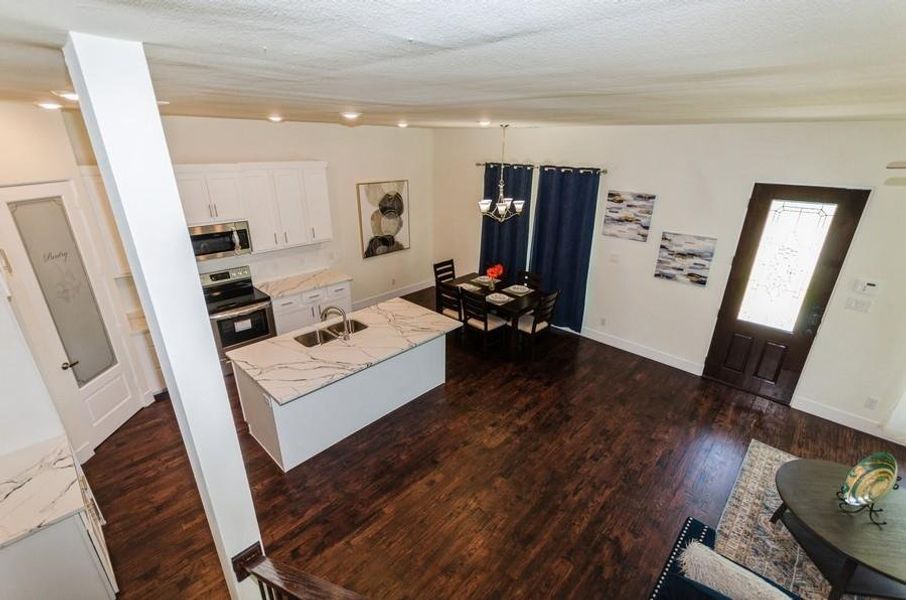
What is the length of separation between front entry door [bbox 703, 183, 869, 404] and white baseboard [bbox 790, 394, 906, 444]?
14 cm

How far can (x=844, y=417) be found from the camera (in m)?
4.21

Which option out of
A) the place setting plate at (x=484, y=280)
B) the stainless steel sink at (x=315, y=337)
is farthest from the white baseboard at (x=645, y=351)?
the stainless steel sink at (x=315, y=337)

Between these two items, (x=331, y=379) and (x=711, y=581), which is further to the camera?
(x=331, y=379)

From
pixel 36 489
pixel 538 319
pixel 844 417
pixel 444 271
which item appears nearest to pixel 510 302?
pixel 538 319

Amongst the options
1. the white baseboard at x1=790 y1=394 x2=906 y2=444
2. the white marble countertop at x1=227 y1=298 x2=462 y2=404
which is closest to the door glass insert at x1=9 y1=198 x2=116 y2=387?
the white marble countertop at x1=227 y1=298 x2=462 y2=404

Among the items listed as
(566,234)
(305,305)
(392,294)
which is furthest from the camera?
(392,294)

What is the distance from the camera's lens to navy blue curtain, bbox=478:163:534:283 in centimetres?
603

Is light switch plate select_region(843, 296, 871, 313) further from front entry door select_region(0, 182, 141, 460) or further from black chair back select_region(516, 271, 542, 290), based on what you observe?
front entry door select_region(0, 182, 141, 460)

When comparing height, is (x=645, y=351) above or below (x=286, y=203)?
below

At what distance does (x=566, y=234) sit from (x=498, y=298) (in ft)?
4.60

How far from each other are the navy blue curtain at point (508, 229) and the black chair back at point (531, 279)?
0.67ft

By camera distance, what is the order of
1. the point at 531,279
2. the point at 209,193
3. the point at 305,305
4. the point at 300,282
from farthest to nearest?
the point at 531,279 < the point at 300,282 < the point at 305,305 < the point at 209,193

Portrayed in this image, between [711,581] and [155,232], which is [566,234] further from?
[155,232]

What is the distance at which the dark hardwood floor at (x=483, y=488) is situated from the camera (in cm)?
278
